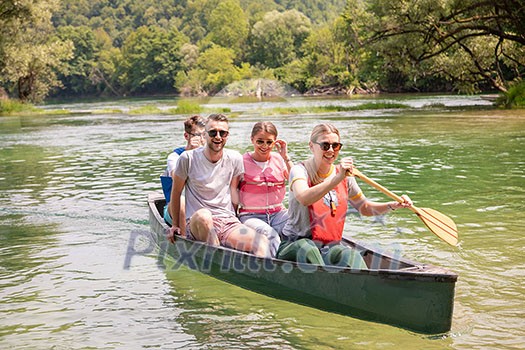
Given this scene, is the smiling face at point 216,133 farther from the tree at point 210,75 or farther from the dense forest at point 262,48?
the tree at point 210,75

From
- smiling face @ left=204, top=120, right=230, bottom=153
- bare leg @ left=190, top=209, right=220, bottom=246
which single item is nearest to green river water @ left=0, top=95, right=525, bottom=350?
bare leg @ left=190, top=209, right=220, bottom=246

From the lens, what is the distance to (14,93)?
69.9 metres

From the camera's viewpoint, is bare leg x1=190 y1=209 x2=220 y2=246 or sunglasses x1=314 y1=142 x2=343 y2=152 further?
bare leg x1=190 y1=209 x2=220 y2=246

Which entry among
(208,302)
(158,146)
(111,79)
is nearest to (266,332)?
(208,302)

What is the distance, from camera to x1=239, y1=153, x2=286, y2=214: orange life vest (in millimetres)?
6465

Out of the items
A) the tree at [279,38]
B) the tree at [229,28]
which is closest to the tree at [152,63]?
the tree at [229,28]

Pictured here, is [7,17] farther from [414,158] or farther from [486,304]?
[486,304]

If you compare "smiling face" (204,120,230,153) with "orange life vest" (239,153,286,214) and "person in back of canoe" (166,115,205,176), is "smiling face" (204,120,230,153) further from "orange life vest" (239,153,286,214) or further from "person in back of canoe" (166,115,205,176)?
"person in back of canoe" (166,115,205,176)

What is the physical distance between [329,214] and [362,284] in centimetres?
68

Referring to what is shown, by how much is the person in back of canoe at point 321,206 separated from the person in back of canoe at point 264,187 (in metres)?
0.74

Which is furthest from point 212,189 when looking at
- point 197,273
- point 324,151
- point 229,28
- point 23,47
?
point 229,28

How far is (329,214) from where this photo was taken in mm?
5438

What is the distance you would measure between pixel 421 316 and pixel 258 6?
16247 centimetres

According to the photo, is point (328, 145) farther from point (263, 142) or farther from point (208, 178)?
point (208, 178)
